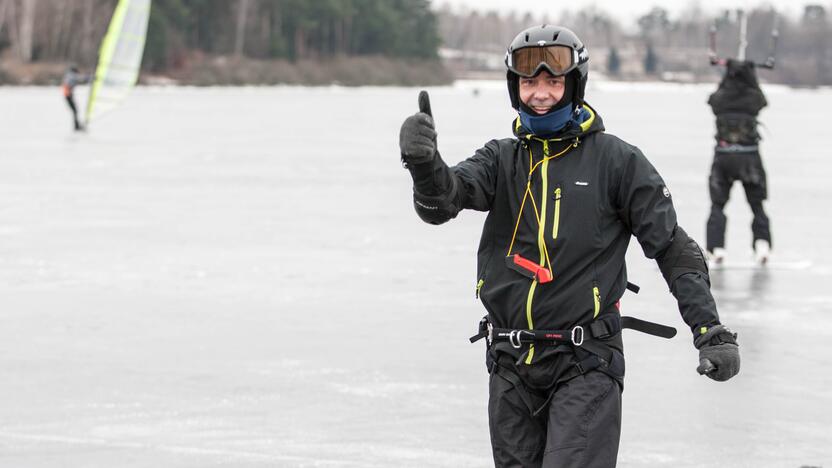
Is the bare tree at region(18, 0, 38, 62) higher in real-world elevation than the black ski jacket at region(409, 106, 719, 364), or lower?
lower

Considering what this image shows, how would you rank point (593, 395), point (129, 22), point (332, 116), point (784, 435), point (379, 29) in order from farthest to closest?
point (379, 29), point (332, 116), point (129, 22), point (784, 435), point (593, 395)

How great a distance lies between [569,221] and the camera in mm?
3654

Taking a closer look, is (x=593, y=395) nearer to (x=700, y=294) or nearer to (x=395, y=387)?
(x=700, y=294)

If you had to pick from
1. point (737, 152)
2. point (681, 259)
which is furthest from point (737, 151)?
point (681, 259)

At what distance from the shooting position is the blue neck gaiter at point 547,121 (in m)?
3.64

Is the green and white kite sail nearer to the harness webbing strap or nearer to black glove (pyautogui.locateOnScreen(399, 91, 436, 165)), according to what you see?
the harness webbing strap

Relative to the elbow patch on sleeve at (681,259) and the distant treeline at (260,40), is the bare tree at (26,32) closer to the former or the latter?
the distant treeline at (260,40)

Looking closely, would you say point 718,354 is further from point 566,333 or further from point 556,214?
point 556,214

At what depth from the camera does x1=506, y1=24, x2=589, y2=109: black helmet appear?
3670 millimetres

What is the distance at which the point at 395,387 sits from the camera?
6.55 m

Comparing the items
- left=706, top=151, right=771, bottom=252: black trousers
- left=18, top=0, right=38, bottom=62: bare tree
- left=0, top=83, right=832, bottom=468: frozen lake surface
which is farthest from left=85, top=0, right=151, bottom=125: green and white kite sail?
left=18, top=0, right=38, bottom=62: bare tree

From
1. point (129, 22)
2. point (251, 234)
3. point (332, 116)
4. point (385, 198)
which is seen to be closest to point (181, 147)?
point (129, 22)

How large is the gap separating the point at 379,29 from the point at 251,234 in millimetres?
120873

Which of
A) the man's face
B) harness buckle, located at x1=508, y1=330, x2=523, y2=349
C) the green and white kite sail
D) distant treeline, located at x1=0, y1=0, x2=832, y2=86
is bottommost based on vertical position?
distant treeline, located at x1=0, y1=0, x2=832, y2=86
